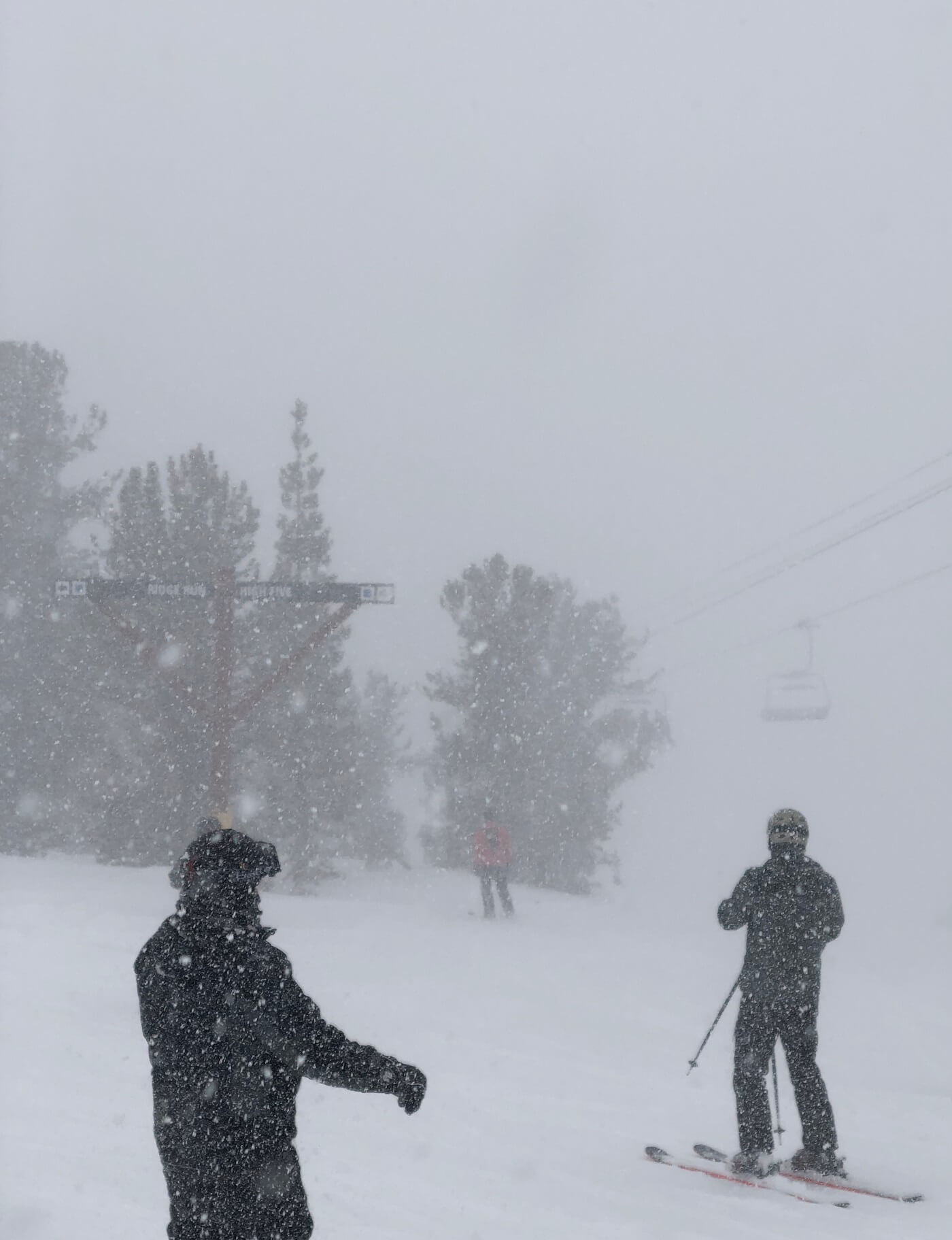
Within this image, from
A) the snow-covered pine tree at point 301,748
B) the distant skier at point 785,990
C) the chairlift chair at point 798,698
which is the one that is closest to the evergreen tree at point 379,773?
the snow-covered pine tree at point 301,748

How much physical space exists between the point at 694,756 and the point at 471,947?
162341mm

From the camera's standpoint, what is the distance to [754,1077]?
6.15m

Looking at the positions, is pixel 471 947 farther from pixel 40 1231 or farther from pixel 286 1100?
pixel 286 1100

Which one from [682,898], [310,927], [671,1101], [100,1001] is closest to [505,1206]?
[671,1101]

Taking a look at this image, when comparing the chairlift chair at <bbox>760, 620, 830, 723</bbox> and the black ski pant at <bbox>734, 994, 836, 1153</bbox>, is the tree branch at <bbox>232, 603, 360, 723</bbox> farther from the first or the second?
the chairlift chair at <bbox>760, 620, 830, 723</bbox>

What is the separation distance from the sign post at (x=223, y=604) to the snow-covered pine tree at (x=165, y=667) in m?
3.60

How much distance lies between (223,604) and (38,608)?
1106 centimetres

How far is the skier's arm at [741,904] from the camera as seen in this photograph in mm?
6246

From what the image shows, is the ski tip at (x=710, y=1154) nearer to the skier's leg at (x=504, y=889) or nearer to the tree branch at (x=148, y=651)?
the skier's leg at (x=504, y=889)

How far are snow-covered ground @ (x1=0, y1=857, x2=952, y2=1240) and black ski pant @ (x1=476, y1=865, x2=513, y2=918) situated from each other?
1.21 m

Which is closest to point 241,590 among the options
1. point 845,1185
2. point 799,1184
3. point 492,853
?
point 492,853

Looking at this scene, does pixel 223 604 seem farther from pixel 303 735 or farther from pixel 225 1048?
pixel 225 1048

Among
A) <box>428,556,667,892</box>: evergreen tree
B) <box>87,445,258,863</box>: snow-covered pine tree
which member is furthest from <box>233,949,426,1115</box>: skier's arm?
<box>428,556,667,892</box>: evergreen tree

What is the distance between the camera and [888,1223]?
549 cm
